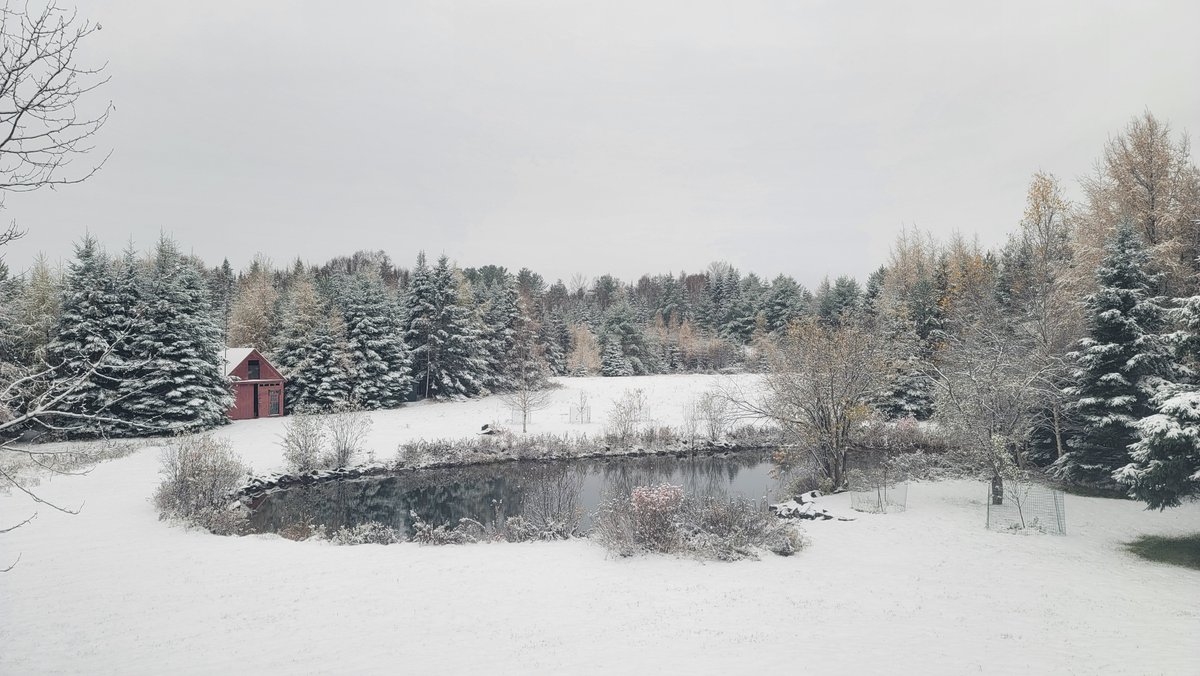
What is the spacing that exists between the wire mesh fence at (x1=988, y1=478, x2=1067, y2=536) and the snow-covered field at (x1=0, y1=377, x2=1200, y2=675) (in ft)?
1.78

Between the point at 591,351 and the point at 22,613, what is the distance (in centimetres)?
5442

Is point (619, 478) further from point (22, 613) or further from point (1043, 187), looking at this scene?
point (1043, 187)

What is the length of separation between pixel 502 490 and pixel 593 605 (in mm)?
15114

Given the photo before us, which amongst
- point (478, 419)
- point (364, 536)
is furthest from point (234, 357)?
point (364, 536)

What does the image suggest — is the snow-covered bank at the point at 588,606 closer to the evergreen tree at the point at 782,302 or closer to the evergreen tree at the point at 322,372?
the evergreen tree at the point at 322,372

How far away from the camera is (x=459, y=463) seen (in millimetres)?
28812

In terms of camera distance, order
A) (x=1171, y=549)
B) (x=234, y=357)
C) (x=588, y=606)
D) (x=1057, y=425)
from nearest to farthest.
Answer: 1. (x=588, y=606)
2. (x=1171, y=549)
3. (x=1057, y=425)
4. (x=234, y=357)

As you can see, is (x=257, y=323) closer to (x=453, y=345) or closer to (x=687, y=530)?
(x=453, y=345)

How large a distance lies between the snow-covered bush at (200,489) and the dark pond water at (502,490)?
1.66m

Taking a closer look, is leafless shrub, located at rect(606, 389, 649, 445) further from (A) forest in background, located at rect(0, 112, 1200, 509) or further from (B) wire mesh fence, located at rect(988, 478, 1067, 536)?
(B) wire mesh fence, located at rect(988, 478, 1067, 536)

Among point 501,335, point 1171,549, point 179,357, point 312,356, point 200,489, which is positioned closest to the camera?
point 1171,549

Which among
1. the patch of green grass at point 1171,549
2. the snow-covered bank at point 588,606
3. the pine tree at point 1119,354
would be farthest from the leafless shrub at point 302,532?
the pine tree at point 1119,354

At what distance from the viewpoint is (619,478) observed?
26.7 m

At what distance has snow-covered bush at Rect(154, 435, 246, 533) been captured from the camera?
1603 cm
